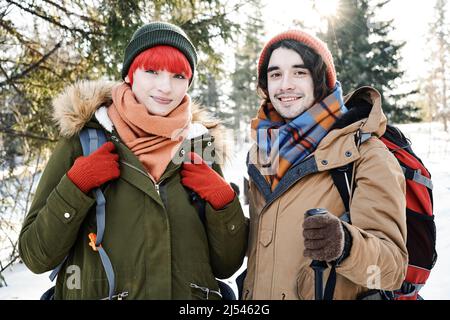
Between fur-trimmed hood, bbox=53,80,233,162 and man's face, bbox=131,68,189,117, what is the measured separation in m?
0.23

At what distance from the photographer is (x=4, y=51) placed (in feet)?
17.5

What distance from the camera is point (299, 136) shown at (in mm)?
2178

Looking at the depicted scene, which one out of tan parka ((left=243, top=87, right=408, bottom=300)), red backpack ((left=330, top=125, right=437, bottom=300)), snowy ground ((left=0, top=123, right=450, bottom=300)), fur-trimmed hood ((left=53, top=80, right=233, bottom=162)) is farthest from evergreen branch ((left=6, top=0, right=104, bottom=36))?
red backpack ((left=330, top=125, right=437, bottom=300))

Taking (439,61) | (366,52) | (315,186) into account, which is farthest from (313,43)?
(439,61)

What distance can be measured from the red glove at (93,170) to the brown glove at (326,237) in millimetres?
1067

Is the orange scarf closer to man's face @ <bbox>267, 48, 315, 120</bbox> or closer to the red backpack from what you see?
man's face @ <bbox>267, 48, 315, 120</bbox>

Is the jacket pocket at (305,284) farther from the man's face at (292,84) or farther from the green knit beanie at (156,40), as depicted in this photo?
the green knit beanie at (156,40)

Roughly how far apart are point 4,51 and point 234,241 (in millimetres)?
4921

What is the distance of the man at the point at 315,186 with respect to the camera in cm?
168

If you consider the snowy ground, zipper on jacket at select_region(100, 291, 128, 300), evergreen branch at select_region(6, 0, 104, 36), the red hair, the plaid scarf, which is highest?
evergreen branch at select_region(6, 0, 104, 36)

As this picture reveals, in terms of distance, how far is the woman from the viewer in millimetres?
1960

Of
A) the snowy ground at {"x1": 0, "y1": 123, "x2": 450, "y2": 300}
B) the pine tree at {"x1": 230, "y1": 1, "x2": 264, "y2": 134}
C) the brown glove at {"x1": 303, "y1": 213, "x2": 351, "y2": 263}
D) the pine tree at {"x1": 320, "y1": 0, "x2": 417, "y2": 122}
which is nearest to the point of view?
the brown glove at {"x1": 303, "y1": 213, "x2": 351, "y2": 263}
